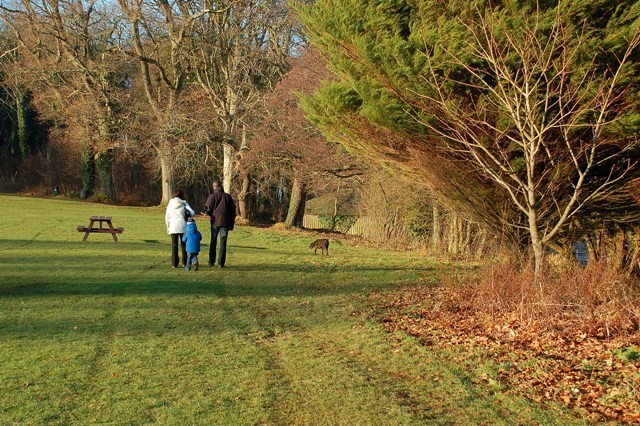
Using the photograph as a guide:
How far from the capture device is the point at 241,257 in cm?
1783

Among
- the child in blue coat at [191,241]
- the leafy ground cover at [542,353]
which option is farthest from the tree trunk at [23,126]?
the leafy ground cover at [542,353]

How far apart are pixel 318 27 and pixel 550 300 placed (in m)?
6.20

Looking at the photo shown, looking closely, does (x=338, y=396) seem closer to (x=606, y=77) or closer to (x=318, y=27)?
(x=606, y=77)

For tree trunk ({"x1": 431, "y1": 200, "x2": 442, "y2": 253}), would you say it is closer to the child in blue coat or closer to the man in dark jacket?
the man in dark jacket

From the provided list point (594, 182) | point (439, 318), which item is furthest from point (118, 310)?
point (594, 182)

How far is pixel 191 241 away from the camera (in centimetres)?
1441

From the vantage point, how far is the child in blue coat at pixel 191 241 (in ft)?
46.9

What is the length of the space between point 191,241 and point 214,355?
6.80m

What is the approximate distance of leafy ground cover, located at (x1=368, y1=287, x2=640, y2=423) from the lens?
6238 millimetres

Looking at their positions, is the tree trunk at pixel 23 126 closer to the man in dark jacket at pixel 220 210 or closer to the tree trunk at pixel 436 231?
the tree trunk at pixel 436 231

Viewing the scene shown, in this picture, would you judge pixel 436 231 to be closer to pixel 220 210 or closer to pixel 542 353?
pixel 220 210

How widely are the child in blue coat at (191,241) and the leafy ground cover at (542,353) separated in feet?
16.9

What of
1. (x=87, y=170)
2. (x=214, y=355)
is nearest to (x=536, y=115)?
(x=214, y=355)

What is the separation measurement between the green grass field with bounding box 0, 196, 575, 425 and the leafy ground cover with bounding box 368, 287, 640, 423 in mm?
327
